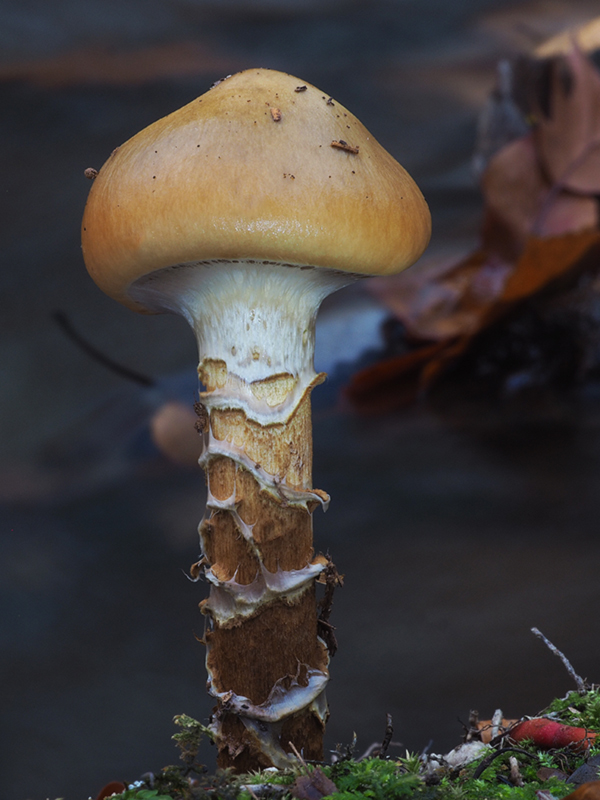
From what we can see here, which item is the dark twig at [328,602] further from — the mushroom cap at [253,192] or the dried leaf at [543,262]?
the dried leaf at [543,262]

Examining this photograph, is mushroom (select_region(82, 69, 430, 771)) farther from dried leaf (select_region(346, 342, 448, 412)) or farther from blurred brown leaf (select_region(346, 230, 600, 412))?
dried leaf (select_region(346, 342, 448, 412))

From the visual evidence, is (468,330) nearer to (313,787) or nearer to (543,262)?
(543,262)

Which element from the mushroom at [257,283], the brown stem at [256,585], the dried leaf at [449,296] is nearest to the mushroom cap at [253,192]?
the mushroom at [257,283]

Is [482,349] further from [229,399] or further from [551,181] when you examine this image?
[229,399]

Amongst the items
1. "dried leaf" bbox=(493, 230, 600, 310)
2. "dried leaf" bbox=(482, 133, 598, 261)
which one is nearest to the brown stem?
"dried leaf" bbox=(493, 230, 600, 310)

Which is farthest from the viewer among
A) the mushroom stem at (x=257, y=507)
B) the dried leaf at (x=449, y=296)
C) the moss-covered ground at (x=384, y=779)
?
the dried leaf at (x=449, y=296)

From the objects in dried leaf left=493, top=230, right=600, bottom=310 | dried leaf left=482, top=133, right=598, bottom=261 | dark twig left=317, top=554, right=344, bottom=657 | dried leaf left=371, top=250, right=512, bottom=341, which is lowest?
dark twig left=317, top=554, right=344, bottom=657

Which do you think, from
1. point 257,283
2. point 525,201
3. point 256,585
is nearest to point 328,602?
point 256,585

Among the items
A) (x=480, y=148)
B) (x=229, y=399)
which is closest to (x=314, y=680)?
(x=229, y=399)
